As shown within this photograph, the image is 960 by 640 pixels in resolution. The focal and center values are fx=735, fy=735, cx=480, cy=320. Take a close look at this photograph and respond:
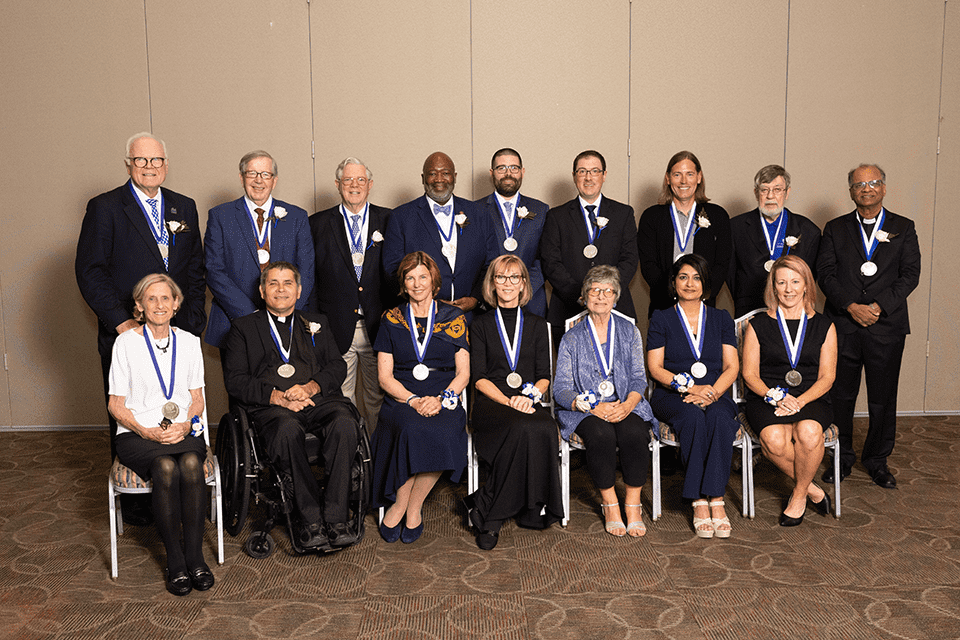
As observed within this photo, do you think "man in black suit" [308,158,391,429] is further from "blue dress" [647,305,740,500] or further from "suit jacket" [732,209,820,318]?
"suit jacket" [732,209,820,318]

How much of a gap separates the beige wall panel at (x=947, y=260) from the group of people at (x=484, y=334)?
178 centimetres

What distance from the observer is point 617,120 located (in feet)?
19.0

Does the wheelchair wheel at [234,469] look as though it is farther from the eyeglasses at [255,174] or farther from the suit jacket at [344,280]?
the eyeglasses at [255,174]

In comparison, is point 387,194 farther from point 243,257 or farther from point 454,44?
point 243,257

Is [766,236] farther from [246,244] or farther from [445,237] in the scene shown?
[246,244]

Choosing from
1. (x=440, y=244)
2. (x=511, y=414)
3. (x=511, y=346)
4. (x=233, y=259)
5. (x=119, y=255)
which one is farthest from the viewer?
(x=440, y=244)

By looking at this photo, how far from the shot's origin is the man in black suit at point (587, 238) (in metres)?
4.52

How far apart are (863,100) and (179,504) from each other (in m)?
5.64

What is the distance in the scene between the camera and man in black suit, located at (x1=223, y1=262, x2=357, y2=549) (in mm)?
3441

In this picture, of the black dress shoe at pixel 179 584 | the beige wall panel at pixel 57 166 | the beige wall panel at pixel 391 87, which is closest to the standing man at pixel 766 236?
the beige wall panel at pixel 391 87

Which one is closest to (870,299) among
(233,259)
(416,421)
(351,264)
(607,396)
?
(607,396)

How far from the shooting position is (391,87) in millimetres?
5691

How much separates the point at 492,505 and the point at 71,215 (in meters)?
4.21

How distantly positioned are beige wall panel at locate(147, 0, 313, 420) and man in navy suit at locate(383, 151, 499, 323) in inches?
67.1
